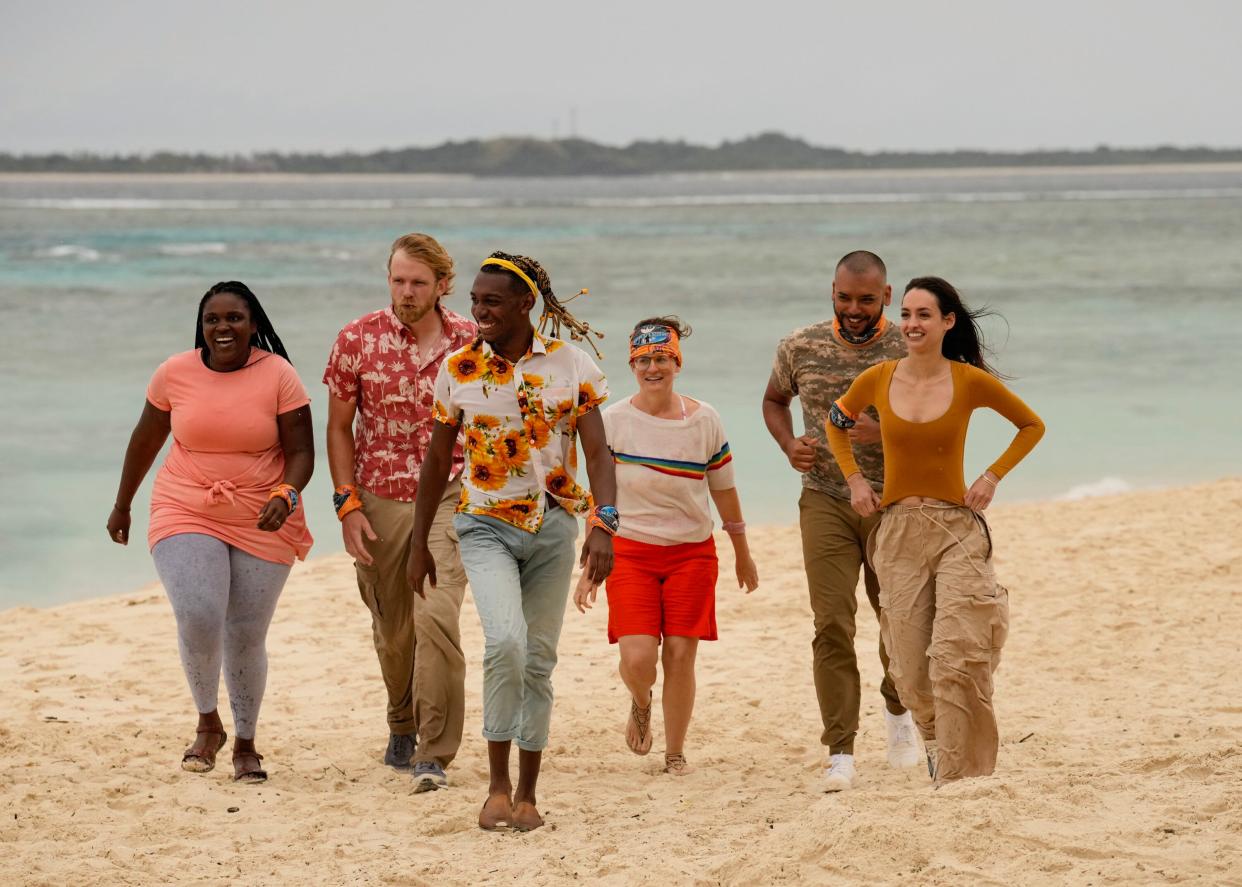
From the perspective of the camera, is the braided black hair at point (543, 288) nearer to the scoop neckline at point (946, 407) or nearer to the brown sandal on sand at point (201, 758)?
the scoop neckline at point (946, 407)

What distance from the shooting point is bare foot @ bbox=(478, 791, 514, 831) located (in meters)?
5.11

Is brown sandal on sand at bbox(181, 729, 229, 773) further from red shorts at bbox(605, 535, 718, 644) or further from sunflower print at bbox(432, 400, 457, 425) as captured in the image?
sunflower print at bbox(432, 400, 457, 425)

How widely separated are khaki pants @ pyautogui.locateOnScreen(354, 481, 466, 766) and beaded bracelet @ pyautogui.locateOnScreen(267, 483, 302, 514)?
0.32 m

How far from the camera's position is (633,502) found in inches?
239

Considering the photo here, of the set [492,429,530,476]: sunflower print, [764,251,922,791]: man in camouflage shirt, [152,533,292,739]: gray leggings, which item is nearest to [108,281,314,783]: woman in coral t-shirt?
[152,533,292,739]: gray leggings

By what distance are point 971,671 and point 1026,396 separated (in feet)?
46.2

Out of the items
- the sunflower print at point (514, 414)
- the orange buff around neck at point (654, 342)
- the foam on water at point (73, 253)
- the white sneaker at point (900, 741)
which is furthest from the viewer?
the foam on water at point (73, 253)

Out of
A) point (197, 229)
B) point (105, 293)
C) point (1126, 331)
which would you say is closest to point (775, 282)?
point (1126, 331)

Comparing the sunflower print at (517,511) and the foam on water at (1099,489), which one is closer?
the sunflower print at (517,511)

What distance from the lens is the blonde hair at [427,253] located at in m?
5.79

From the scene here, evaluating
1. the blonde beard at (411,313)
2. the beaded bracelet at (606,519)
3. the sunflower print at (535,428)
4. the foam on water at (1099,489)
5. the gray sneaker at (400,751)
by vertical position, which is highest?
the blonde beard at (411,313)

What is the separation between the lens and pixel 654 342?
235 inches

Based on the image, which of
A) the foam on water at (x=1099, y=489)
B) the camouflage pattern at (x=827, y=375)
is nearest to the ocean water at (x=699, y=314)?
the foam on water at (x=1099, y=489)

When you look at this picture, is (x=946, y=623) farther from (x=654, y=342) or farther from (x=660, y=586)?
(x=654, y=342)
